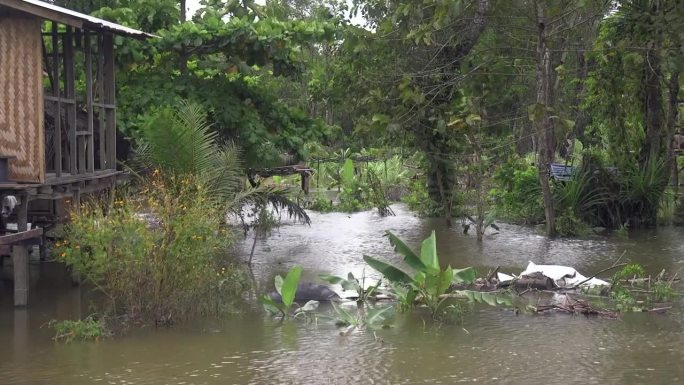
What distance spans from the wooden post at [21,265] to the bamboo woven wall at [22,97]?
39 cm

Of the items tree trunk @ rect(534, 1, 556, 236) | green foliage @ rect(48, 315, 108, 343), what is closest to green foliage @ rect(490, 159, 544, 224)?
tree trunk @ rect(534, 1, 556, 236)

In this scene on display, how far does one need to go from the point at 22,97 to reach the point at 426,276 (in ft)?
16.3

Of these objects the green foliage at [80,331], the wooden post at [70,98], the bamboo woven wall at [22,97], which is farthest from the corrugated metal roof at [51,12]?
the green foliage at [80,331]

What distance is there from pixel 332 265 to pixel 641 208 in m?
6.86

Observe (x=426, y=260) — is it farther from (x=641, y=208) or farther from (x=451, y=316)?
(x=641, y=208)

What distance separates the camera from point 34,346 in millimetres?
8180

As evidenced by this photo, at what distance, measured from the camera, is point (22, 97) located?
1008 cm

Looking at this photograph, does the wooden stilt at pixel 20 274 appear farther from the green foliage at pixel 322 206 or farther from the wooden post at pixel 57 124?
the green foliage at pixel 322 206

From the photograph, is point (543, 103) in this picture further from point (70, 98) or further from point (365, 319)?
point (70, 98)

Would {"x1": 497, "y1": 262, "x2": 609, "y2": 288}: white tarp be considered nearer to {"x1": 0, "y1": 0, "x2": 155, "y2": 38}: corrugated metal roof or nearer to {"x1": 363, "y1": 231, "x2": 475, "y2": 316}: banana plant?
{"x1": 363, "y1": 231, "x2": 475, "y2": 316}: banana plant

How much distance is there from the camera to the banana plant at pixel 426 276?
29.8 ft

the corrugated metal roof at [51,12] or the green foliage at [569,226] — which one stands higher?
the corrugated metal roof at [51,12]

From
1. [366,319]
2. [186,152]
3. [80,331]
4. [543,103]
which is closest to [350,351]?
[366,319]

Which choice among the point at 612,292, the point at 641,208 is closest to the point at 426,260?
the point at 612,292
